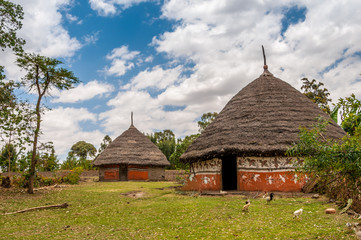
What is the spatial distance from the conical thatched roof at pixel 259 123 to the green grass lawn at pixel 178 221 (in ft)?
8.84

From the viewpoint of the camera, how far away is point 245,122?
15156mm

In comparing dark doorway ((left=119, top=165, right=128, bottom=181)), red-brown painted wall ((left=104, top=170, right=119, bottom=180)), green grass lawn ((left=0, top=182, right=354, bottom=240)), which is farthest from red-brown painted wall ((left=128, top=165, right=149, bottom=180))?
green grass lawn ((left=0, top=182, right=354, bottom=240))

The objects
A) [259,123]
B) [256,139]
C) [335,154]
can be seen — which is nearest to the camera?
[335,154]

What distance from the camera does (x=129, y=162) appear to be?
88.6 ft

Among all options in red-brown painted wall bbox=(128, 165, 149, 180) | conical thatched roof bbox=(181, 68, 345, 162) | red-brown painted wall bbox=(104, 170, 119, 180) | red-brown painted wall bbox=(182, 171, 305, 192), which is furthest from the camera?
red-brown painted wall bbox=(128, 165, 149, 180)

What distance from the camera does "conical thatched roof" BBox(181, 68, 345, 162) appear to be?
13.7 m

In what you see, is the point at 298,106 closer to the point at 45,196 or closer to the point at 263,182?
the point at 263,182

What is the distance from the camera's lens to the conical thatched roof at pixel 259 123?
13664 mm

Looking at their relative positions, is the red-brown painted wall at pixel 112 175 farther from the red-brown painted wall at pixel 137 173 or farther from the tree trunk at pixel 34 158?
the tree trunk at pixel 34 158

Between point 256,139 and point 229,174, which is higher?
point 256,139

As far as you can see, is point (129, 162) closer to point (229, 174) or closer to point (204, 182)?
point (229, 174)

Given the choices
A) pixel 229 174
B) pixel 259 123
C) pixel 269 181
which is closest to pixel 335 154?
pixel 269 181

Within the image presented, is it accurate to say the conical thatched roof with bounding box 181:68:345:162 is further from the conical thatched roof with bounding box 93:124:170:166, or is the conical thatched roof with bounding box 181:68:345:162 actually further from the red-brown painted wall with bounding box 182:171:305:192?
the conical thatched roof with bounding box 93:124:170:166

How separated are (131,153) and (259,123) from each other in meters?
15.9
